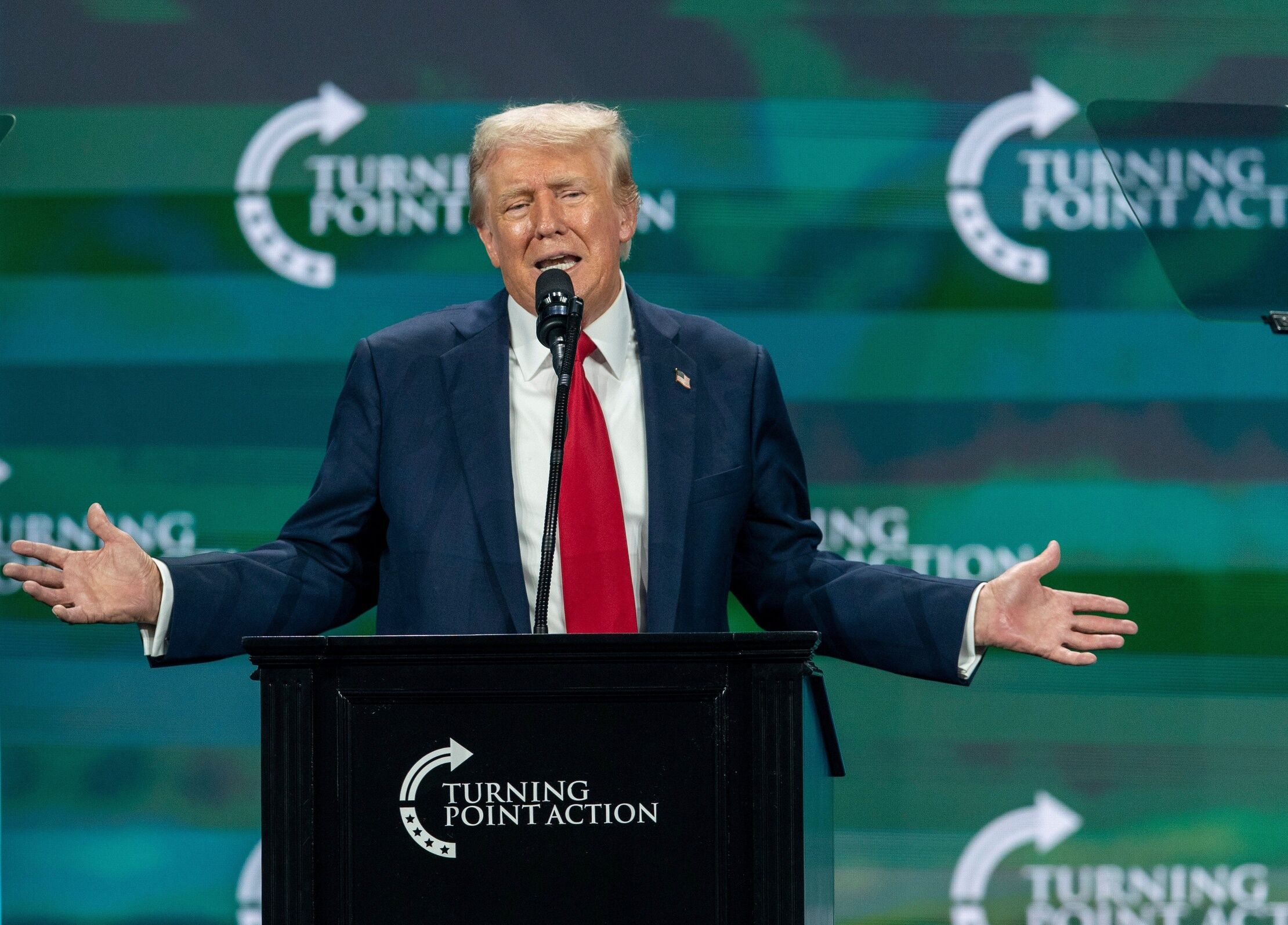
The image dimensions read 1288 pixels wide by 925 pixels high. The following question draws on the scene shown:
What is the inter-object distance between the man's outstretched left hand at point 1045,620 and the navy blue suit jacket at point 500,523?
7 centimetres

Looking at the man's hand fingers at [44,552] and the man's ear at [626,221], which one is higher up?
the man's ear at [626,221]

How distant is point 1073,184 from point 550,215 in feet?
5.17

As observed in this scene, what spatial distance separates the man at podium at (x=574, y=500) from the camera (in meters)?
2.00

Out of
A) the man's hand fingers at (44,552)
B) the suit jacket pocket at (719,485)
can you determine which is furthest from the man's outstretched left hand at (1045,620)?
the man's hand fingers at (44,552)

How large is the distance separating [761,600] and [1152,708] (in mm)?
1450

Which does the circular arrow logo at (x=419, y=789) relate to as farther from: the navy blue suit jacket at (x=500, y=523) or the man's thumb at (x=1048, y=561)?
the man's thumb at (x=1048, y=561)

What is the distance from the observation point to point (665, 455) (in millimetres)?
2160

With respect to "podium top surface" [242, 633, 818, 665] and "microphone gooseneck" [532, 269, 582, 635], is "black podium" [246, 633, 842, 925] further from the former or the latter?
"microphone gooseneck" [532, 269, 582, 635]

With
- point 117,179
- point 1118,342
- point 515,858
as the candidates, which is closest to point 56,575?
point 515,858

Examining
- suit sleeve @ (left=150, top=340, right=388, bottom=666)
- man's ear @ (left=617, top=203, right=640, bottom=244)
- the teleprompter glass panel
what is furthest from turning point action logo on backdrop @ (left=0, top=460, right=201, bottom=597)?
the teleprompter glass panel

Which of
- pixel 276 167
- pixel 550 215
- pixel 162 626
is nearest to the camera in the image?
pixel 162 626

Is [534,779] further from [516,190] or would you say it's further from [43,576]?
[516,190]

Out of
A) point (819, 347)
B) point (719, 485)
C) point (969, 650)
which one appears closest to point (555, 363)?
point (719, 485)

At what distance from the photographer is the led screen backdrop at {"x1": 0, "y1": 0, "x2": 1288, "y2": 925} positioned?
3326 millimetres
